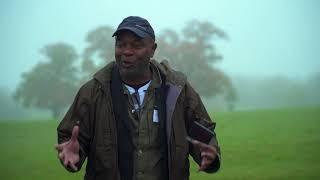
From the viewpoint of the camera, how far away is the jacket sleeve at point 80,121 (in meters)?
2.64

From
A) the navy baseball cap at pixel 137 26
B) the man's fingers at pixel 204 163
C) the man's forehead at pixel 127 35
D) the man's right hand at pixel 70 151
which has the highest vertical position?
the navy baseball cap at pixel 137 26

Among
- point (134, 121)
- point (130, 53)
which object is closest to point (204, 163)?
point (134, 121)

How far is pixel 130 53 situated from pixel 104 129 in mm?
535

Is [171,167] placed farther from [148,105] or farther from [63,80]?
[63,80]

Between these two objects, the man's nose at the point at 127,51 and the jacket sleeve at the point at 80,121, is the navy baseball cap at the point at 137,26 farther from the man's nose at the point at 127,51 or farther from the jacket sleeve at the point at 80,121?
the jacket sleeve at the point at 80,121

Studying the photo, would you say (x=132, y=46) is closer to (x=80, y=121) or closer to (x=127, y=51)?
(x=127, y=51)

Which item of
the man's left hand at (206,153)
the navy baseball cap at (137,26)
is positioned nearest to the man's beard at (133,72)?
the navy baseball cap at (137,26)

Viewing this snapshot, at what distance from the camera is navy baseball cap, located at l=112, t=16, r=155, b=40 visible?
2.73 m

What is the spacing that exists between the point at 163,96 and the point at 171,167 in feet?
1.53

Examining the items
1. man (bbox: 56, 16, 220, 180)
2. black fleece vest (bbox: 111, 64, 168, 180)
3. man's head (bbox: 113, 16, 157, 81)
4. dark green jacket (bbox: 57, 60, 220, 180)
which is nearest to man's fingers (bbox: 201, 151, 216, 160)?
man (bbox: 56, 16, 220, 180)

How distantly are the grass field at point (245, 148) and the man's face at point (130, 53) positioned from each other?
16.6 feet

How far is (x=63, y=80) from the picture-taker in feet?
76.7

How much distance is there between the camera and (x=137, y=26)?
276 centimetres

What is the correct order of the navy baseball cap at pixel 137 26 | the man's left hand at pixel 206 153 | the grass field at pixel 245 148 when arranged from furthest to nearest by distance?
the grass field at pixel 245 148
the navy baseball cap at pixel 137 26
the man's left hand at pixel 206 153
